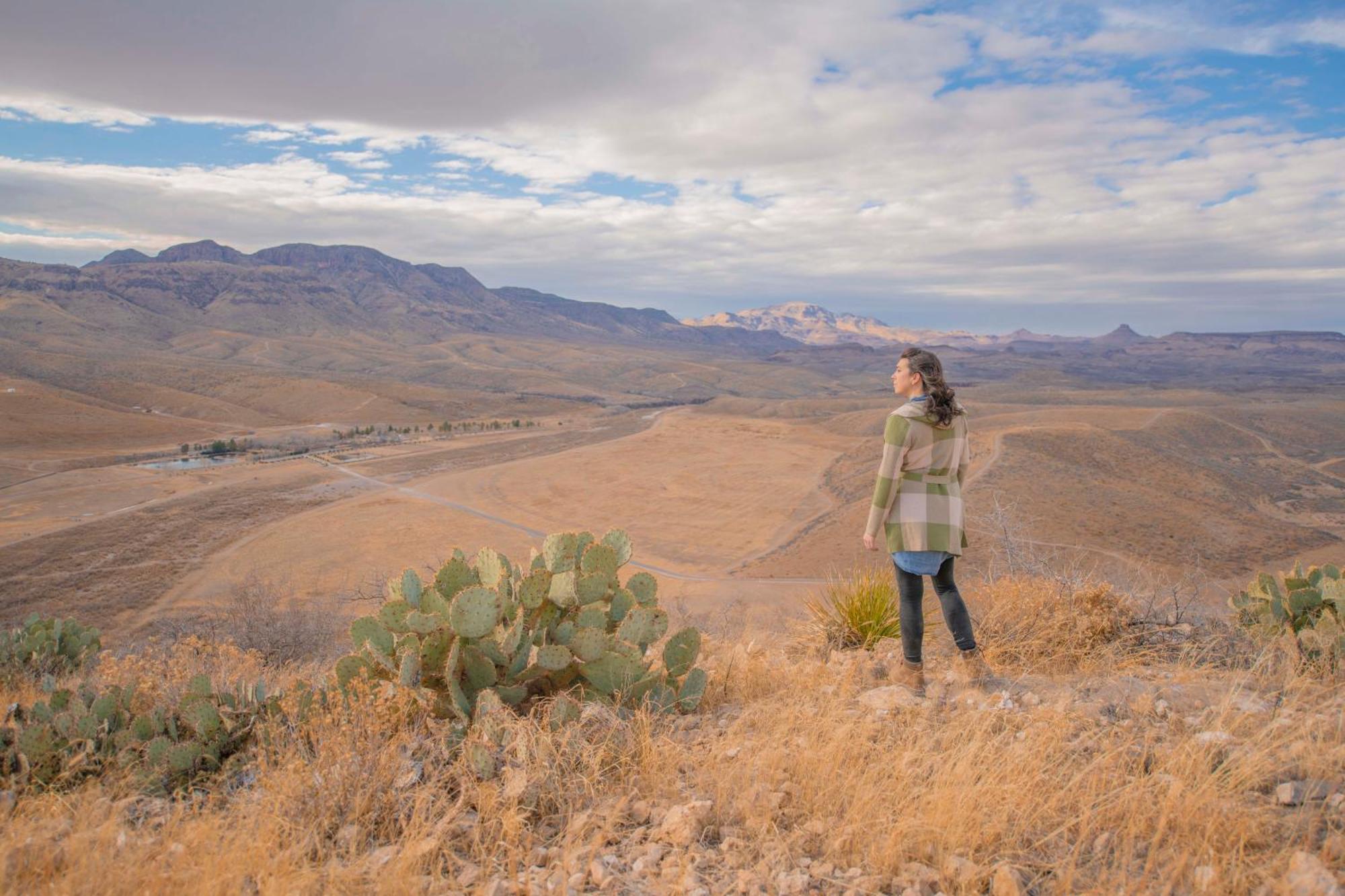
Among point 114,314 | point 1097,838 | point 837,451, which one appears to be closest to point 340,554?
point 1097,838

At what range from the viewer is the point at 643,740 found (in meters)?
3.49

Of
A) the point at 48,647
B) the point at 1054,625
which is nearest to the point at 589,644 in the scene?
the point at 1054,625

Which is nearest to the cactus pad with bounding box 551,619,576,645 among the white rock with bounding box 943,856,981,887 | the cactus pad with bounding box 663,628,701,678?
the cactus pad with bounding box 663,628,701,678

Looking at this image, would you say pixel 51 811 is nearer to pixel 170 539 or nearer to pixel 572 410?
pixel 170 539

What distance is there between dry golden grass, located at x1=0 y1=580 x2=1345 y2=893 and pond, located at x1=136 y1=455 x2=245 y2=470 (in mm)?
56294

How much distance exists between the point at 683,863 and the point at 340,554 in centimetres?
3108

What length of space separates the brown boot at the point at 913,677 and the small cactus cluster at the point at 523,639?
1.27 m

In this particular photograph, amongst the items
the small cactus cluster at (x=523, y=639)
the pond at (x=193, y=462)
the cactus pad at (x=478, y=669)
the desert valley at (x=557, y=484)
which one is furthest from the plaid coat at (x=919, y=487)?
the pond at (x=193, y=462)

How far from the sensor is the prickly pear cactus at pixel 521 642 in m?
3.87

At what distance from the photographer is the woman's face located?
4328 millimetres

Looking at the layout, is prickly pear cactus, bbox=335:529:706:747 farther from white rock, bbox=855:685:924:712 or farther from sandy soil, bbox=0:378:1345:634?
sandy soil, bbox=0:378:1345:634

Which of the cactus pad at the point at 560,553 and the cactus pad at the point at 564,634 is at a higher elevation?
the cactus pad at the point at 560,553

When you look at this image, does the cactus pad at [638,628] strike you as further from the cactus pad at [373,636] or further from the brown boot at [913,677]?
the brown boot at [913,677]

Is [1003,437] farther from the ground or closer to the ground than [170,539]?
farther from the ground
